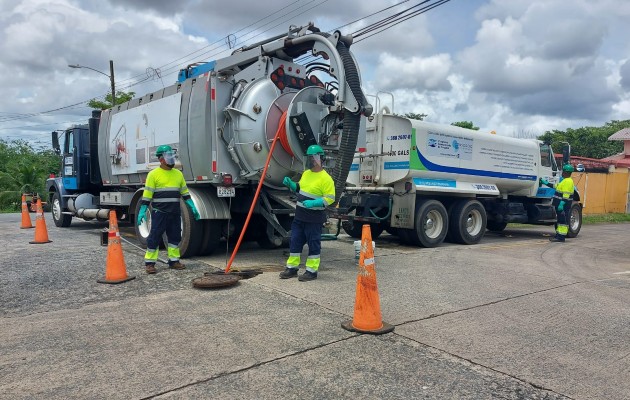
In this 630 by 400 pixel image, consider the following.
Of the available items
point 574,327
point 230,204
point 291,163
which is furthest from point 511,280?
point 230,204

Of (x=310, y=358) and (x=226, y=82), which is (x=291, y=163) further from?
(x=310, y=358)

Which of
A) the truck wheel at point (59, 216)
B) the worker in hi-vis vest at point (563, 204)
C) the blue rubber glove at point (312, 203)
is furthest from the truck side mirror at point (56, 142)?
the worker in hi-vis vest at point (563, 204)

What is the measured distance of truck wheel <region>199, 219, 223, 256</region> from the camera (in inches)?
315

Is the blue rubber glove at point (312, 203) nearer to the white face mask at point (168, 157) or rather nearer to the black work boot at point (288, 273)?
the black work boot at point (288, 273)

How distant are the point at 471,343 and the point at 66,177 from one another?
474 inches

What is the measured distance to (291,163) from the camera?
7.80 m

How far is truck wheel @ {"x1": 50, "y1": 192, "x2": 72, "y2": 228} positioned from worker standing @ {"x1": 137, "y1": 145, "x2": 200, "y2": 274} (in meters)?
7.91

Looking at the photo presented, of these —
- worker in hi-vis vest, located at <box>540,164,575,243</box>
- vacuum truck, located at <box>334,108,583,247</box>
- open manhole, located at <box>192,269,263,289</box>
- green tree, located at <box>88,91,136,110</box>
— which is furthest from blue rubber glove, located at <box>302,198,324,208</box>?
green tree, located at <box>88,91,136,110</box>

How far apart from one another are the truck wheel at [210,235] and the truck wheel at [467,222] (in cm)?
547

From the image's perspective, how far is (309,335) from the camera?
4262 mm

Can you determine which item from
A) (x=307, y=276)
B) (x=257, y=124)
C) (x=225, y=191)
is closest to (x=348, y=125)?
(x=257, y=124)

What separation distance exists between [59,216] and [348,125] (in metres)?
10.4

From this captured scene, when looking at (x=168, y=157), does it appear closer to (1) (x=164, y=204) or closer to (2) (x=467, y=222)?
(1) (x=164, y=204)

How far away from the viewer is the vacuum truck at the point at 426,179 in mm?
9844
